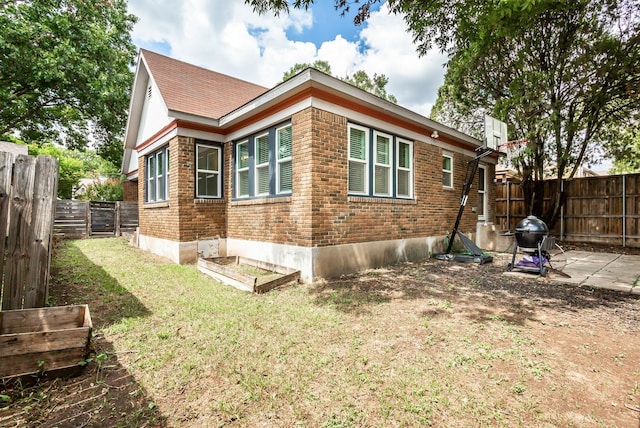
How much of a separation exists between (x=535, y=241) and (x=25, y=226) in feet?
28.3

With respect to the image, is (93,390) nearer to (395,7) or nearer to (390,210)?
(390,210)

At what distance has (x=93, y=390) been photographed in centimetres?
254

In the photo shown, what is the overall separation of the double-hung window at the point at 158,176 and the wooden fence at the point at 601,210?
48.9ft

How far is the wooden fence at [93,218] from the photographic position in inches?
539

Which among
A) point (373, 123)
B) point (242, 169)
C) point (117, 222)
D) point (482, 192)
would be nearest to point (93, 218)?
point (117, 222)

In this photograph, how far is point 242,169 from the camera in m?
8.35

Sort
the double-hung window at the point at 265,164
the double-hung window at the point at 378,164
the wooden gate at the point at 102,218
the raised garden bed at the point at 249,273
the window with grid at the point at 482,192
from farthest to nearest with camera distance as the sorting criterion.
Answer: the wooden gate at the point at 102,218, the window with grid at the point at 482,192, the double-hung window at the point at 378,164, the double-hung window at the point at 265,164, the raised garden bed at the point at 249,273

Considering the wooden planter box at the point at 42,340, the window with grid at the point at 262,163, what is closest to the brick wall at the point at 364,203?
the window with grid at the point at 262,163

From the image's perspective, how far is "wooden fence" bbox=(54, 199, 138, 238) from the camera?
1370cm

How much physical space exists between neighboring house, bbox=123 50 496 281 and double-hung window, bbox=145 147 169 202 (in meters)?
0.05

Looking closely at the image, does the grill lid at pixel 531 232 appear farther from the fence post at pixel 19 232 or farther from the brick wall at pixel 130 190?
the brick wall at pixel 130 190

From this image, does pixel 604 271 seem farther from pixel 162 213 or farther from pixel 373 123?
pixel 162 213

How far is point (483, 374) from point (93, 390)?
356cm

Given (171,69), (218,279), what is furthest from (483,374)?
(171,69)
